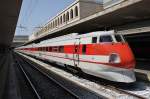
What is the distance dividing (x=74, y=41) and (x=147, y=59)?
484 inches

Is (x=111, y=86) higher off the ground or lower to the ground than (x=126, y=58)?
lower

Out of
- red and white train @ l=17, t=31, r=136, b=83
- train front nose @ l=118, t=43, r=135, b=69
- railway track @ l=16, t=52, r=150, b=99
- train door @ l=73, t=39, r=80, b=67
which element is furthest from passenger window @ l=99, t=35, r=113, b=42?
train door @ l=73, t=39, r=80, b=67

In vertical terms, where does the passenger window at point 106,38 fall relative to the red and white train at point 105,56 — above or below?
above

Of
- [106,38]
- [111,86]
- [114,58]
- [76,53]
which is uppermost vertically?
[106,38]

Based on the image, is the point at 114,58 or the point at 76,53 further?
the point at 76,53

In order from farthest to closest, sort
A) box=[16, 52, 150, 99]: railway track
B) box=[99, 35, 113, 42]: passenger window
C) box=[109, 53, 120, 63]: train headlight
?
1. box=[99, 35, 113, 42]: passenger window
2. box=[109, 53, 120, 63]: train headlight
3. box=[16, 52, 150, 99]: railway track

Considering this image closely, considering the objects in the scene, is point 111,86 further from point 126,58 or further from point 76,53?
point 76,53

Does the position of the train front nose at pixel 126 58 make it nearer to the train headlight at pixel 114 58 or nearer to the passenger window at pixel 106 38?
the train headlight at pixel 114 58

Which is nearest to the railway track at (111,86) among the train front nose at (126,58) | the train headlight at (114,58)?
the train front nose at (126,58)

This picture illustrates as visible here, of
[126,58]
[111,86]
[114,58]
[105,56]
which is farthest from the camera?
[111,86]

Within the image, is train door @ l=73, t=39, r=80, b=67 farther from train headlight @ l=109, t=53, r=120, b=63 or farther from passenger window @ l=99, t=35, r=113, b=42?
train headlight @ l=109, t=53, r=120, b=63

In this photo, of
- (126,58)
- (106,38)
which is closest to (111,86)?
(126,58)

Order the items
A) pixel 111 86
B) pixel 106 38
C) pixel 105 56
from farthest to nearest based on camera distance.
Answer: pixel 106 38
pixel 111 86
pixel 105 56

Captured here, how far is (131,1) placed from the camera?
48.6 ft
